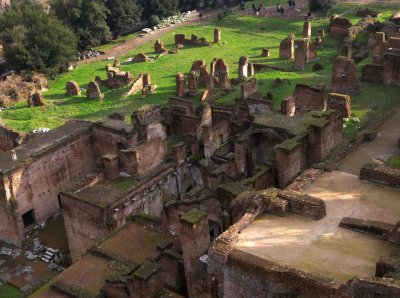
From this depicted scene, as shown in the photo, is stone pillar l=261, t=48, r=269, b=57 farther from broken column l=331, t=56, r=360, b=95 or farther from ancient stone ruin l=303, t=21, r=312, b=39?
broken column l=331, t=56, r=360, b=95

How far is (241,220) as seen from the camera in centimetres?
1805

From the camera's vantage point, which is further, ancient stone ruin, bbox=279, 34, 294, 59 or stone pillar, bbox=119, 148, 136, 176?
ancient stone ruin, bbox=279, 34, 294, 59

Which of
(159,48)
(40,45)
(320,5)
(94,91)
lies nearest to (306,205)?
(94,91)

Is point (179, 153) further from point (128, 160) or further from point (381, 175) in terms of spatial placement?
point (381, 175)

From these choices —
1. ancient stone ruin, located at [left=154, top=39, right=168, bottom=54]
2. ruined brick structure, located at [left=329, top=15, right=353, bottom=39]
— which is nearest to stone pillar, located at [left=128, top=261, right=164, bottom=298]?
ruined brick structure, located at [left=329, top=15, right=353, bottom=39]

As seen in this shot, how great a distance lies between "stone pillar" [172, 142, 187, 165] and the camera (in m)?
28.5

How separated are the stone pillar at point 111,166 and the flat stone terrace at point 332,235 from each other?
1036 cm

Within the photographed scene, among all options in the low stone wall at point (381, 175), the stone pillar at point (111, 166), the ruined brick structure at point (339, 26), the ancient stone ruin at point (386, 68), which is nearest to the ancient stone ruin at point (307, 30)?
the ruined brick structure at point (339, 26)

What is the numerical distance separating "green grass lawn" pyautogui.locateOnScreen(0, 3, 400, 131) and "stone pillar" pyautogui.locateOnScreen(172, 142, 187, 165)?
8.27m

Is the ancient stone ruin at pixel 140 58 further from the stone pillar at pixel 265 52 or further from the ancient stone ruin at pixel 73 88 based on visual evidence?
the stone pillar at pixel 265 52

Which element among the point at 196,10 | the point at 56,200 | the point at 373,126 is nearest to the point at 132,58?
the point at 196,10

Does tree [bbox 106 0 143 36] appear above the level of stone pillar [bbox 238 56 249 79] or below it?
above

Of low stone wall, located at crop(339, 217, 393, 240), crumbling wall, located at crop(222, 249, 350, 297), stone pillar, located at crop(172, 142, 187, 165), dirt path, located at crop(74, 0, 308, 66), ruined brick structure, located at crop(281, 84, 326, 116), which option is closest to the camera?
crumbling wall, located at crop(222, 249, 350, 297)

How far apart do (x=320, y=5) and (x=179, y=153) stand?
132 ft
